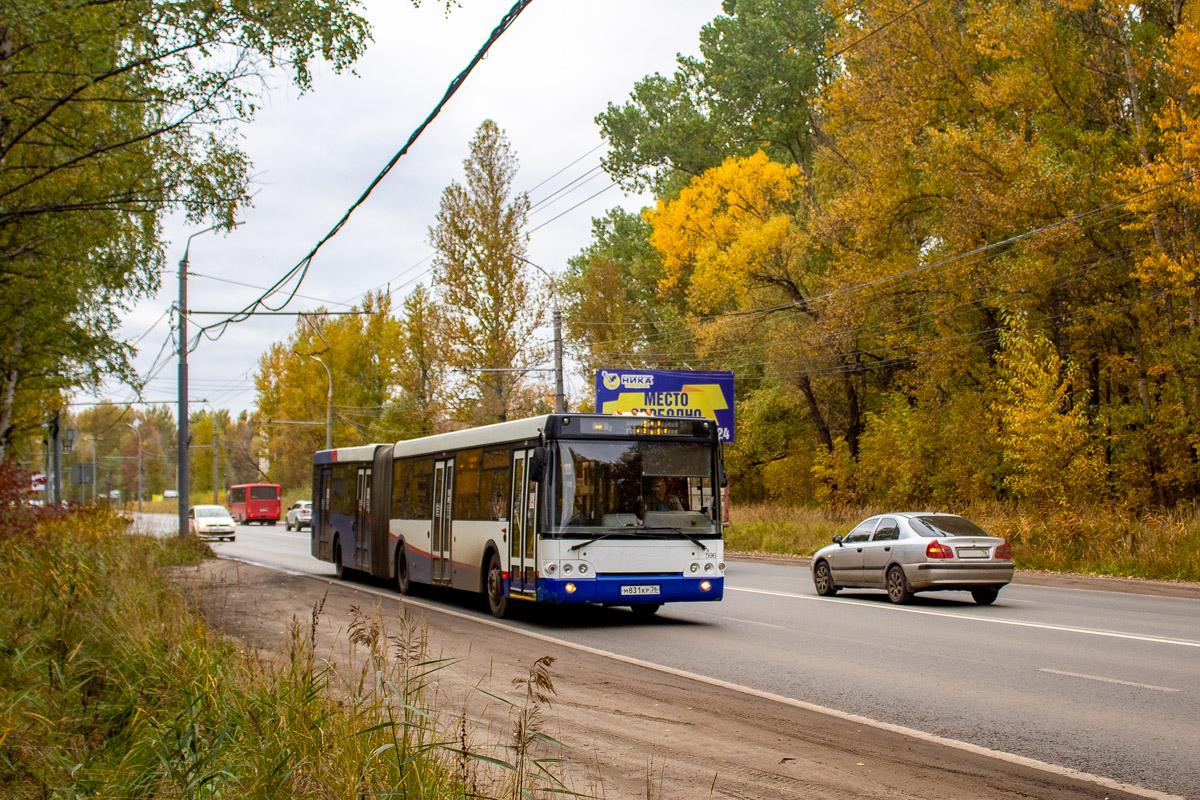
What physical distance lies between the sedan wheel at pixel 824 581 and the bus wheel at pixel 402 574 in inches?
289

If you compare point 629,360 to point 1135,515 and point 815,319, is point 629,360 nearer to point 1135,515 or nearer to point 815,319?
point 815,319

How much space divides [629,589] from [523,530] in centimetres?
167

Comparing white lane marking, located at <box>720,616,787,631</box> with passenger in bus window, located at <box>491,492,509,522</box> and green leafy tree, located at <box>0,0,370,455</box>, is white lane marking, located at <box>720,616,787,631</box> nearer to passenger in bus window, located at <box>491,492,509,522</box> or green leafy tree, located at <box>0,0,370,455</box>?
passenger in bus window, located at <box>491,492,509,522</box>

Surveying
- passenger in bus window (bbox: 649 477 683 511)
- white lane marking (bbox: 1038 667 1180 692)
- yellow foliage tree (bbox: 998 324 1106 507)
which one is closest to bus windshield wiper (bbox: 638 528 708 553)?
passenger in bus window (bbox: 649 477 683 511)

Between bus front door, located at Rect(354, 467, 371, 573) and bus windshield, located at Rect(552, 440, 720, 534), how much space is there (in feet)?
28.3

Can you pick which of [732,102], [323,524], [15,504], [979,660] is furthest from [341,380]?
[979,660]

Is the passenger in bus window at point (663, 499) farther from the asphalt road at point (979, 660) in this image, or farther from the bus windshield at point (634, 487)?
the asphalt road at point (979, 660)

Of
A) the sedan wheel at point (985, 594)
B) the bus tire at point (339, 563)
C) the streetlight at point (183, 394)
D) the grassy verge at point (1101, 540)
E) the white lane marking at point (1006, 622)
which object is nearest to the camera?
the white lane marking at point (1006, 622)

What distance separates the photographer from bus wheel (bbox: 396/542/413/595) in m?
20.0

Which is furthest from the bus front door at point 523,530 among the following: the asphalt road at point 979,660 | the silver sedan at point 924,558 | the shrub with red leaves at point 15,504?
the shrub with red leaves at point 15,504

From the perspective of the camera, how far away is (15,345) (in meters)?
22.8

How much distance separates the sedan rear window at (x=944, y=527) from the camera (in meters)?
17.5

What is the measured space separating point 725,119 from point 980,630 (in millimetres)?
41966

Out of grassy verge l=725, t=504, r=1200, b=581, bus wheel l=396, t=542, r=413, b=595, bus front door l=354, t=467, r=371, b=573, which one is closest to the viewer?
bus wheel l=396, t=542, r=413, b=595
